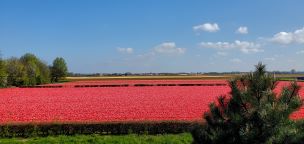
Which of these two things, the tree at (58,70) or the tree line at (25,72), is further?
the tree at (58,70)

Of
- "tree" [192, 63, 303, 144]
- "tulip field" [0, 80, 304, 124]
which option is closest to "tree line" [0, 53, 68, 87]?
"tulip field" [0, 80, 304, 124]

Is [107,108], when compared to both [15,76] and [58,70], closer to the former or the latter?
[15,76]

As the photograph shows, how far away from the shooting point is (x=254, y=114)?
6.48 meters

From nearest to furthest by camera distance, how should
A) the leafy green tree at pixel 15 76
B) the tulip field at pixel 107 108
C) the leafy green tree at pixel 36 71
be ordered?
the tulip field at pixel 107 108 < the leafy green tree at pixel 15 76 < the leafy green tree at pixel 36 71

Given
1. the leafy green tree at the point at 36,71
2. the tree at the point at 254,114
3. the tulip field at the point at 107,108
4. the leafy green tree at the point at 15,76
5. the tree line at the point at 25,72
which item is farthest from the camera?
the leafy green tree at the point at 36,71

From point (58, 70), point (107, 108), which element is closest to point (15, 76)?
point (58, 70)

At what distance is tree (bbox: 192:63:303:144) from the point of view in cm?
638

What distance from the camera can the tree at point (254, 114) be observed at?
6.38 m

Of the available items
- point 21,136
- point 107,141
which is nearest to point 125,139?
point 107,141

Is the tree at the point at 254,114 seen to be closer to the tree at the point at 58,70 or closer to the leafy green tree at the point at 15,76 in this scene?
the leafy green tree at the point at 15,76

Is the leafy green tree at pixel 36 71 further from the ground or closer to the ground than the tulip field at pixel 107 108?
further from the ground

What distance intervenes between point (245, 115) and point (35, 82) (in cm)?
10049

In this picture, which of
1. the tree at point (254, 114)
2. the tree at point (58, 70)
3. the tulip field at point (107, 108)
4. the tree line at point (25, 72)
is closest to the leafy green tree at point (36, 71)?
the tree line at point (25, 72)

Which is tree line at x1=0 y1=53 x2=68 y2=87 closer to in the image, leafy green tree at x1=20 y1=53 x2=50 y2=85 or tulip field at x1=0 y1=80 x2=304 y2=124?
leafy green tree at x1=20 y1=53 x2=50 y2=85
